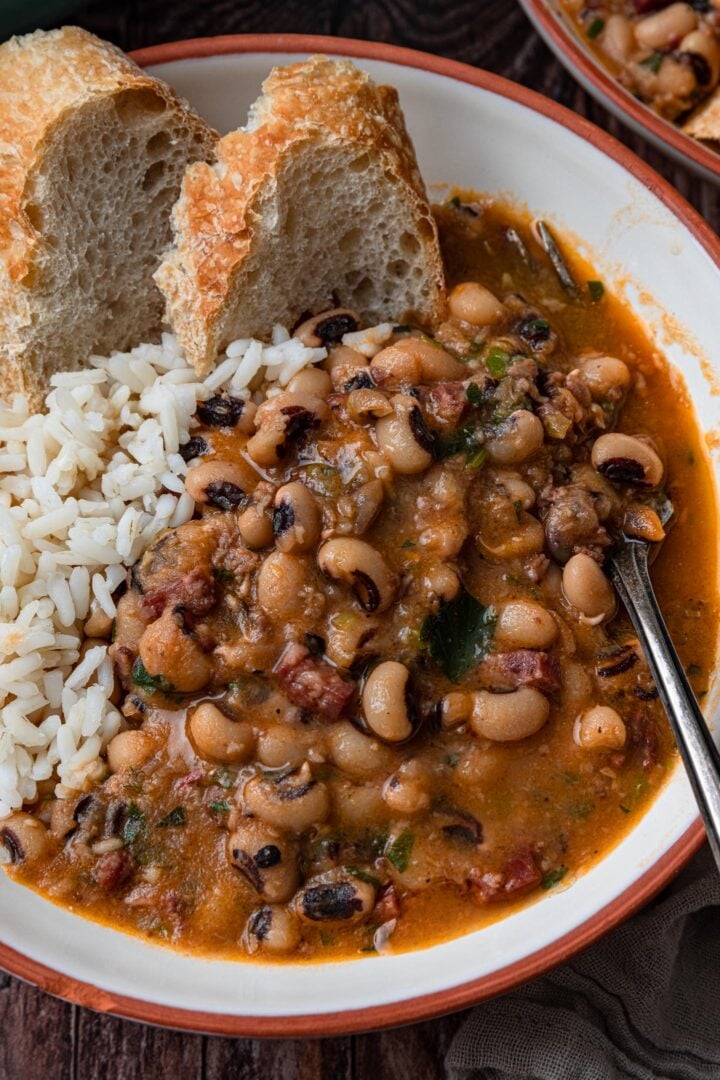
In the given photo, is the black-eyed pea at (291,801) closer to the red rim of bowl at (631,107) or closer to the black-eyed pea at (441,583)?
the black-eyed pea at (441,583)

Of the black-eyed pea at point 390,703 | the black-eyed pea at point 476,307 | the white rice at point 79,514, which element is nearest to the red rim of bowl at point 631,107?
the black-eyed pea at point 476,307

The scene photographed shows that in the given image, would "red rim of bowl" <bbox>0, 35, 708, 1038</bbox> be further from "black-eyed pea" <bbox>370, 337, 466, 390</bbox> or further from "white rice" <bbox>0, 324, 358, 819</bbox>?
"black-eyed pea" <bbox>370, 337, 466, 390</bbox>

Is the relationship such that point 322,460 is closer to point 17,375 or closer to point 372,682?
point 372,682

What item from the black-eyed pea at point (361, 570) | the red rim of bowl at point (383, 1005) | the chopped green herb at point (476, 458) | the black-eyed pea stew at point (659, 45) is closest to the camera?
the red rim of bowl at point (383, 1005)

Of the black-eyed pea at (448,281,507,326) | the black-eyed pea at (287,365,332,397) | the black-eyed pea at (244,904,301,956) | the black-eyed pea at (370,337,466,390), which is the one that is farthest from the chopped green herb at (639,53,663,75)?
the black-eyed pea at (244,904,301,956)

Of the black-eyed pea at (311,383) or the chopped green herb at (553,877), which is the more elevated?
the black-eyed pea at (311,383)

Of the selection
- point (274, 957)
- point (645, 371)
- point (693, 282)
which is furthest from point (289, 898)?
point (693, 282)

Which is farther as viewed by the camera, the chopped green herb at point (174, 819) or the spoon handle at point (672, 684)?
the chopped green herb at point (174, 819)

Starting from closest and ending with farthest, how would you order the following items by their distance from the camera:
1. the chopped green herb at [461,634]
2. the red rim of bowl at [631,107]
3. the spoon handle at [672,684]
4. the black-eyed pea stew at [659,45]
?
1. the spoon handle at [672,684]
2. the chopped green herb at [461,634]
3. the red rim of bowl at [631,107]
4. the black-eyed pea stew at [659,45]
